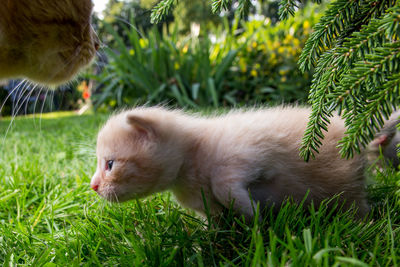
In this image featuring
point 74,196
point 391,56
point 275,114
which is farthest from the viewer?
point 74,196

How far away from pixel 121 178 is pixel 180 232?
1.07ft

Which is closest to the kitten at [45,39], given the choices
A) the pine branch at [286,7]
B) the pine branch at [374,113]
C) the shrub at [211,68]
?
the pine branch at [286,7]

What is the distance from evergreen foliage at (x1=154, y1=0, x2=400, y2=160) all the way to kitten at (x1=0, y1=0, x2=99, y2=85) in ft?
1.85

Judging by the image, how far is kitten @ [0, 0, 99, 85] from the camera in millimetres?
1190

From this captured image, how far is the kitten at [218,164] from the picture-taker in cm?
125

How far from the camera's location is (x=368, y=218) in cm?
125

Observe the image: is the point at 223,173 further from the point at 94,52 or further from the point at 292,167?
the point at 94,52

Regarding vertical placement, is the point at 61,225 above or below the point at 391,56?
below

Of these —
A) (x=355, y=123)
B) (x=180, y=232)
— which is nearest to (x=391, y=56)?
(x=355, y=123)

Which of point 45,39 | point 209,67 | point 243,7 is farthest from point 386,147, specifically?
point 209,67

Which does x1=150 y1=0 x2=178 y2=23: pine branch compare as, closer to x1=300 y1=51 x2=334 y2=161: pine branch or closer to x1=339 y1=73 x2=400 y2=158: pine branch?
x1=300 y1=51 x2=334 y2=161: pine branch

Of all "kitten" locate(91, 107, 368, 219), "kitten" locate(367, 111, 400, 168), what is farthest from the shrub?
"kitten" locate(91, 107, 368, 219)

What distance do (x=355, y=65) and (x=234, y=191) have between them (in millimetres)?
532

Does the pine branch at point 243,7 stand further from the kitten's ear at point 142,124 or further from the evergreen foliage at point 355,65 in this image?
the kitten's ear at point 142,124
